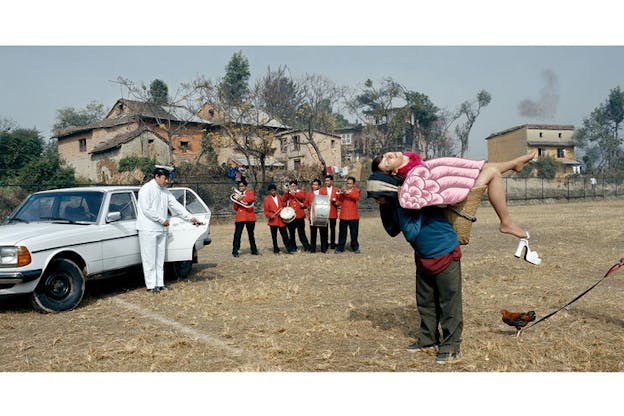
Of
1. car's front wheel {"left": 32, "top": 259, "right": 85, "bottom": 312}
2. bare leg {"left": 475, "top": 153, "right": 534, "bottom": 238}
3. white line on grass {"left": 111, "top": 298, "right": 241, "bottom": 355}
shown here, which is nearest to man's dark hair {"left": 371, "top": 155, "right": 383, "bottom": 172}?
bare leg {"left": 475, "top": 153, "right": 534, "bottom": 238}

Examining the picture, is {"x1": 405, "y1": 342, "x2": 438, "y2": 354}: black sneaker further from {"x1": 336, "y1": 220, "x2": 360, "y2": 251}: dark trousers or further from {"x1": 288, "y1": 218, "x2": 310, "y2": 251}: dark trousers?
{"x1": 288, "y1": 218, "x2": 310, "y2": 251}: dark trousers

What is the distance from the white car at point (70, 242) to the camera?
7188 mm

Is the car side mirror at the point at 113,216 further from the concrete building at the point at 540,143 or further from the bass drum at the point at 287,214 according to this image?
the concrete building at the point at 540,143

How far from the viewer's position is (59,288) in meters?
7.76

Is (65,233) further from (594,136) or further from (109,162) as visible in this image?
(594,136)

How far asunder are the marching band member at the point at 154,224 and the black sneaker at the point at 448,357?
5.21 meters

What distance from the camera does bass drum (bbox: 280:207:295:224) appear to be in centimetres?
1395

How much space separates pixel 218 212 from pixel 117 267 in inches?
729

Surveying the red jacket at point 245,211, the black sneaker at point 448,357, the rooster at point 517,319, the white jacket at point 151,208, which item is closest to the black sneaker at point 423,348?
the black sneaker at point 448,357

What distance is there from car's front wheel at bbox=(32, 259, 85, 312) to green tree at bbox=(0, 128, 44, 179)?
33.3 m

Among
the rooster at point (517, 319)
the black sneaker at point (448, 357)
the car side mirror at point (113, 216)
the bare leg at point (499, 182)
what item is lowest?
the black sneaker at point (448, 357)

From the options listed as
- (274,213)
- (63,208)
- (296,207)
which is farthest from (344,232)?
(63,208)

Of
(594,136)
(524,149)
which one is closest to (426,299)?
(524,149)

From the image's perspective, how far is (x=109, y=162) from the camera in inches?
1625
